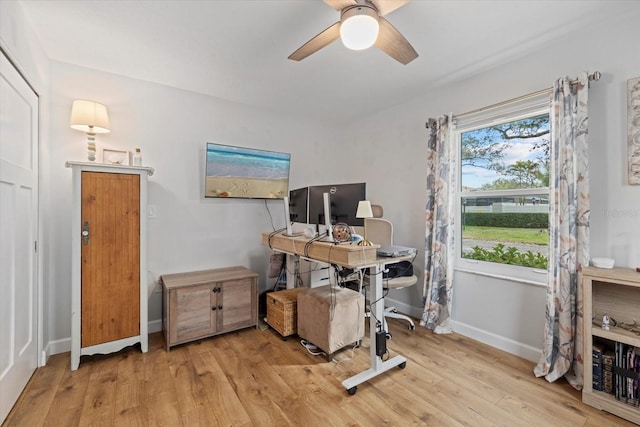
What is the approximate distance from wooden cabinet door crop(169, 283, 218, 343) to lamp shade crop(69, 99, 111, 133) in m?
1.51

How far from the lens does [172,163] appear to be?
290 cm

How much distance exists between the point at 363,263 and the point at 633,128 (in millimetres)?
1929

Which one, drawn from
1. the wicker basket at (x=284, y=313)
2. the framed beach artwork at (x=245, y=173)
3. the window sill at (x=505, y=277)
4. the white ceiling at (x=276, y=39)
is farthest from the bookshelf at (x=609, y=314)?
the framed beach artwork at (x=245, y=173)

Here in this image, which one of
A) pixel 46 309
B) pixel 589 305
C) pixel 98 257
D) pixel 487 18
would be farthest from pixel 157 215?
pixel 589 305

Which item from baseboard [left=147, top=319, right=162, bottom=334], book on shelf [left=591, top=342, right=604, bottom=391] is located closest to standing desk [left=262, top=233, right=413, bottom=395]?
book on shelf [left=591, top=342, right=604, bottom=391]

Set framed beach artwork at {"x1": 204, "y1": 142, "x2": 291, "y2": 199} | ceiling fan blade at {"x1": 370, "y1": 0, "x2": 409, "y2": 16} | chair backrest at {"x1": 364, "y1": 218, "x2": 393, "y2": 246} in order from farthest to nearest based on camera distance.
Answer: framed beach artwork at {"x1": 204, "y1": 142, "x2": 291, "y2": 199} → chair backrest at {"x1": 364, "y1": 218, "x2": 393, "y2": 246} → ceiling fan blade at {"x1": 370, "y1": 0, "x2": 409, "y2": 16}

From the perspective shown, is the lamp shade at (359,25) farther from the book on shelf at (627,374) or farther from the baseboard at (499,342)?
the baseboard at (499,342)

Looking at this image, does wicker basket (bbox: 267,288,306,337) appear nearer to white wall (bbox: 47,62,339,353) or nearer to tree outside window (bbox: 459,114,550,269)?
white wall (bbox: 47,62,339,353)

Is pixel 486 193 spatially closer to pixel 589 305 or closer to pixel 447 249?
pixel 447 249

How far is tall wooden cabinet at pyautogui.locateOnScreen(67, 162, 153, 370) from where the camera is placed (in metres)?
2.14

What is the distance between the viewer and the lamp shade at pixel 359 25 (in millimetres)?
1522

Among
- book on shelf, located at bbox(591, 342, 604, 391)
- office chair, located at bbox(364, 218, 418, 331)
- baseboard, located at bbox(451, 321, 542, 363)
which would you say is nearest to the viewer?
book on shelf, located at bbox(591, 342, 604, 391)

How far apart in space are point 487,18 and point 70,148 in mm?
3350

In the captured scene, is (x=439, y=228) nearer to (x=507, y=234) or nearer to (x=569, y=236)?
(x=507, y=234)
